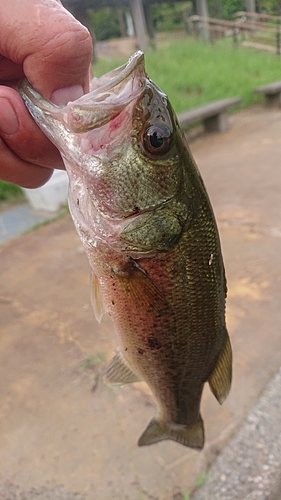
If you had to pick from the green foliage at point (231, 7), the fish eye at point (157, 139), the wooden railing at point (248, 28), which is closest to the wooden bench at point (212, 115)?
the fish eye at point (157, 139)

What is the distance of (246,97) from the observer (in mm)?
10875

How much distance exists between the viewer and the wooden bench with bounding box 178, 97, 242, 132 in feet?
25.7

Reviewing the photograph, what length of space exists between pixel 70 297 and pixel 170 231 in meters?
2.65

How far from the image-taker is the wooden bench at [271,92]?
9891 mm

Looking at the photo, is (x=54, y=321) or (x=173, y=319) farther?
(x=54, y=321)

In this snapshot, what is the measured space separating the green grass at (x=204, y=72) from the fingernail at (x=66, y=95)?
8.25 metres

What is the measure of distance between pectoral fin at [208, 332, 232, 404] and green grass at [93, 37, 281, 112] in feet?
26.9

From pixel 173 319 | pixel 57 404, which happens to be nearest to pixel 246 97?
pixel 57 404

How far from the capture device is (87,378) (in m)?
2.85

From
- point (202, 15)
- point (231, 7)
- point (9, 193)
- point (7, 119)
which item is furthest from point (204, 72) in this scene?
point (231, 7)

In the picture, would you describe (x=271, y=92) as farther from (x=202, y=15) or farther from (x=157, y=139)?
(x=202, y=15)

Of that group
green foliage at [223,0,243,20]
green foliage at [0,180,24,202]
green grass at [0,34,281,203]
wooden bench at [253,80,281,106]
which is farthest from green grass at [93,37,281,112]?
green foliage at [223,0,243,20]

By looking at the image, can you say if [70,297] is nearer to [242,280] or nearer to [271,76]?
[242,280]

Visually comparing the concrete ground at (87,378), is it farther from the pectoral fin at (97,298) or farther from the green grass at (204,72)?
the green grass at (204,72)
